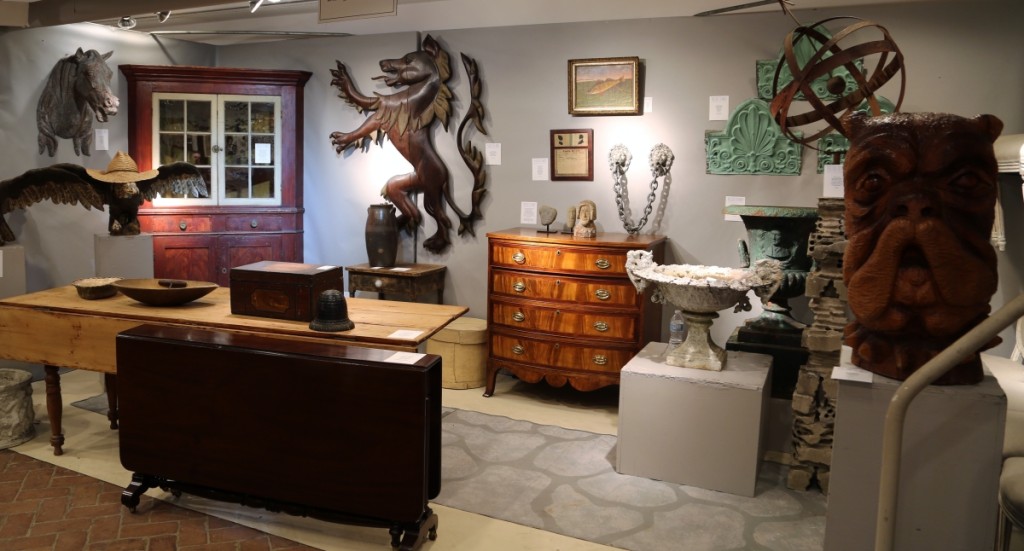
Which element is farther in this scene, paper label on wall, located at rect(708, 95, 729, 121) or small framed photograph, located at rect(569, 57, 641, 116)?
small framed photograph, located at rect(569, 57, 641, 116)

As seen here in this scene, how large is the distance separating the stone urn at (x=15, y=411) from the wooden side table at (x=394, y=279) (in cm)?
223

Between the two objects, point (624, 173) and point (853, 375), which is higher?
point (624, 173)

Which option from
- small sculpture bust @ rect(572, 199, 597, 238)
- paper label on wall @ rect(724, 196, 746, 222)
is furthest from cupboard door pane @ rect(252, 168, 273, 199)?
paper label on wall @ rect(724, 196, 746, 222)

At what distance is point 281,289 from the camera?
3648 mm

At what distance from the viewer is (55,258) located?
5703mm

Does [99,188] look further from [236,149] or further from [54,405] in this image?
[54,405]

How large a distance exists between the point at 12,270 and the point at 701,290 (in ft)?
14.3

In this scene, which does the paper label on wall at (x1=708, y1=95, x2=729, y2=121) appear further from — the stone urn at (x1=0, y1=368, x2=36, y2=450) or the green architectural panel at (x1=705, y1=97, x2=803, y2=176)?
the stone urn at (x1=0, y1=368, x2=36, y2=450)

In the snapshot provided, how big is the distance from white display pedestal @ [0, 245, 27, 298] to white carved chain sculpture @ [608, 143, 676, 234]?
3992 mm

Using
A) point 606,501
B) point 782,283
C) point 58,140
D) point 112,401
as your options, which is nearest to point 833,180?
point 782,283

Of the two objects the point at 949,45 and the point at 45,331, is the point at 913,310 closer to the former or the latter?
the point at 949,45

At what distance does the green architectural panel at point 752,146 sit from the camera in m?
5.02

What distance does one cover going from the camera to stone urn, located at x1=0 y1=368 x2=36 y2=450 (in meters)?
4.20

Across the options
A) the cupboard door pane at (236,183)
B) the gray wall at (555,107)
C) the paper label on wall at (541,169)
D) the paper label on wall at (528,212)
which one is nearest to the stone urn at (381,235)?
the gray wall at (555,107)
